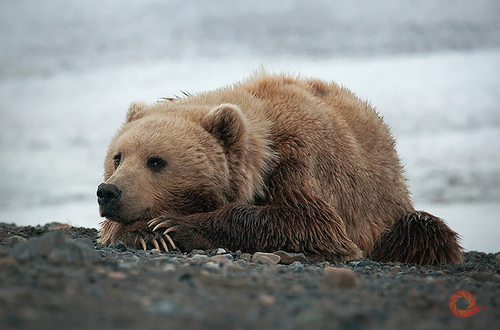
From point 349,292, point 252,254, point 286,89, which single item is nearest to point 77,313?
point 349,292

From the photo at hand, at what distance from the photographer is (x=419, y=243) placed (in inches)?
310

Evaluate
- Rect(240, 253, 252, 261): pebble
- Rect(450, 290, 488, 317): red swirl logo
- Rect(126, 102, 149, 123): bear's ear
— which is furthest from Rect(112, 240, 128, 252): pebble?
Rect(450, 290, 488, 317): red swirl logo

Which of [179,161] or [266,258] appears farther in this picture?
[179,161]

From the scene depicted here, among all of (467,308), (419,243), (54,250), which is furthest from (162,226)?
(467,308)

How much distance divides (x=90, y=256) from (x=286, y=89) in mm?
4603

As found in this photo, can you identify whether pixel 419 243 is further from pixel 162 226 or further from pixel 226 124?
pixel 162 226

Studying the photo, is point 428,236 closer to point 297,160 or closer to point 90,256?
point 297,160

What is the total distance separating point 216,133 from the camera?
6906 millimetres

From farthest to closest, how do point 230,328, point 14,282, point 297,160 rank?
point 297,160 < point 14,282 < point 230,328

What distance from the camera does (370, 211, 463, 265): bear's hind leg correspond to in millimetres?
7781

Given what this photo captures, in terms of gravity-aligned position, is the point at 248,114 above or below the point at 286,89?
below

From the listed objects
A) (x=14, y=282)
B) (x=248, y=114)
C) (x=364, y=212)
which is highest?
(x=248, y=114)

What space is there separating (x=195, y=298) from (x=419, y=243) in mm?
5524

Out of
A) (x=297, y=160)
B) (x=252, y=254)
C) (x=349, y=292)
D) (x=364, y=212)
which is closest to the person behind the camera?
(x=349, y=292)
